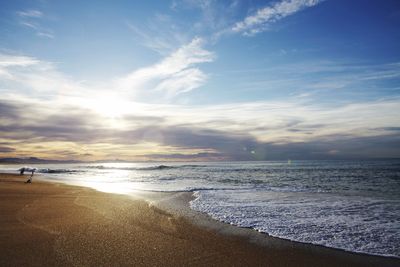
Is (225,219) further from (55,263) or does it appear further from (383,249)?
(55,263)

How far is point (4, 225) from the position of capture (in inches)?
323

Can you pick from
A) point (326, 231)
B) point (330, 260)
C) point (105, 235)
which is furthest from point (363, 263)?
point (105, 235)

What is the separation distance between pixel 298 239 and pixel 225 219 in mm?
3110

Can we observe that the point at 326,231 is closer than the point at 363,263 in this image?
No

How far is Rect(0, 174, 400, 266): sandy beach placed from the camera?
5.96 m

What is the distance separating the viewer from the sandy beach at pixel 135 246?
596 cm

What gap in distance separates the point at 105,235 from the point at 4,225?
2.87 metres

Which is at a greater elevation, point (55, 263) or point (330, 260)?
point (55, 263)

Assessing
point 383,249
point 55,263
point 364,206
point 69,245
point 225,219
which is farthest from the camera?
point 364,206

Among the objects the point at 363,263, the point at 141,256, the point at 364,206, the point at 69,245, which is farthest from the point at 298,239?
the point at 364,206

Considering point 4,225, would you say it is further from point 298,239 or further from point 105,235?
point 298,239

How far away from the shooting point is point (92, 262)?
5.74 m

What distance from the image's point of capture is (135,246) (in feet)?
22.6

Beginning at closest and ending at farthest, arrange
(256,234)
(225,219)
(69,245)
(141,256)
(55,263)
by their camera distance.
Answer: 1. (55,263)
2. (141,256)
3. (69,245)
4. (256,234)
5. (225,219)
